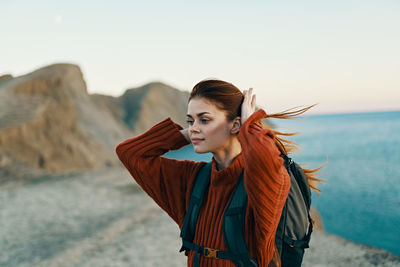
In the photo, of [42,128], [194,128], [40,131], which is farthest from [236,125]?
[42,128]

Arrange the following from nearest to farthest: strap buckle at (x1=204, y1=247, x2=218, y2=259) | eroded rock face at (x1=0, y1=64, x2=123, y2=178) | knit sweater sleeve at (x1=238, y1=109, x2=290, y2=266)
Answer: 1. knit sweater sleeve at (x1=238, y1=109, x2=290, y2=266)
2. strap buckle at (x1=204, y1=247, x2=218, y2=259)
3. eroded rock face at (x1=0, y1=64, x2=123, y2=178)

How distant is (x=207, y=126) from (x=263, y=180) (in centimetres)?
49

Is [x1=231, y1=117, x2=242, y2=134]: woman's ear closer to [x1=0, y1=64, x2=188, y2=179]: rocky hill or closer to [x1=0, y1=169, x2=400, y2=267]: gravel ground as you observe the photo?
[x1=0, y1=169, x2=400, y2=267]: gravel ground

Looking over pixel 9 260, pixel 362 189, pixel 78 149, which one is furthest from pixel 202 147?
pixel 362 189

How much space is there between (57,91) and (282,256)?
2082 centimetres

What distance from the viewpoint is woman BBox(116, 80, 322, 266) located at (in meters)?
1.48

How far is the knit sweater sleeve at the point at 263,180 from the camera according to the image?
145 cm

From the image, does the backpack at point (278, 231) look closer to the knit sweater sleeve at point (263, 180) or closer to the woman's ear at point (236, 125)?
the knit sweater sleeve at point (263, 180)

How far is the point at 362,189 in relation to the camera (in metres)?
23.7

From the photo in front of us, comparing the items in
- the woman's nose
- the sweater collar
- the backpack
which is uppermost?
the woman's nose

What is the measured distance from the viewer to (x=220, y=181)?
6.22 feet

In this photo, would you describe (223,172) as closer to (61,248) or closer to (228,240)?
(228,240)

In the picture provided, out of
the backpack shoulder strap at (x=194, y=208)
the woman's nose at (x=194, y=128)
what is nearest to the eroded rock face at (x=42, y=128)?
the backpack shoulder strap at (x=194, y=208)

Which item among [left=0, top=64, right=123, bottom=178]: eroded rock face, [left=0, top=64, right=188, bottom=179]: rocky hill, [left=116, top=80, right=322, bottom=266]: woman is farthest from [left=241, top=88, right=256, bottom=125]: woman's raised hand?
[left=0, top=64, right=123, bottom=178]: eroded rock face
